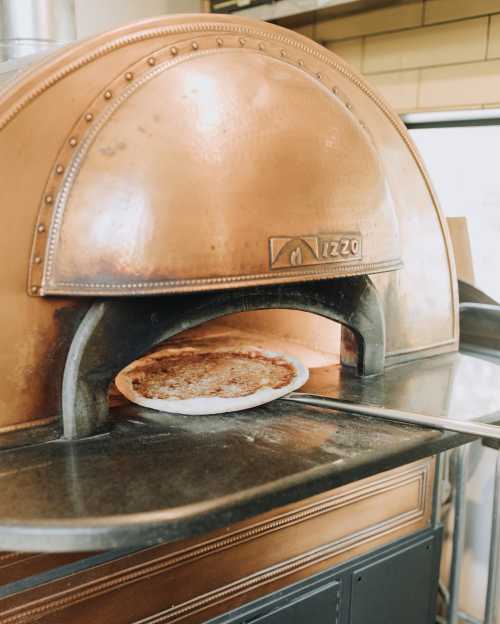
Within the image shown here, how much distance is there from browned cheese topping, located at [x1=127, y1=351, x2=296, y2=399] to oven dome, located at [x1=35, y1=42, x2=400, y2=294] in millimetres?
284

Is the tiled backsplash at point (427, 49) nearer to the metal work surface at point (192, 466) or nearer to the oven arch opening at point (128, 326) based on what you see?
the oven arch opening at point (128, 326)

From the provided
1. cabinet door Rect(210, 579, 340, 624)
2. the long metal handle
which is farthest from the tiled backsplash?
cabinet door Rect(210, 579, 340, 624)

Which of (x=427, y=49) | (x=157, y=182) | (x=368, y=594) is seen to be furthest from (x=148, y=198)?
(x=427, y=49)

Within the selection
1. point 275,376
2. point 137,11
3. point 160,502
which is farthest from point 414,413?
point 137,11

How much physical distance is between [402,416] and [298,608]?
20.7 inches

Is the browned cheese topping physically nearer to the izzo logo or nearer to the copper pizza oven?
the copper pizza oven

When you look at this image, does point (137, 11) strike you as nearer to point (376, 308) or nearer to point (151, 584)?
point (376, 308)

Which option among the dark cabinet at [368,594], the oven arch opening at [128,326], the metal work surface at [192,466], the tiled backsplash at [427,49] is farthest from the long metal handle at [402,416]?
the tiled backsplash at [427,49]

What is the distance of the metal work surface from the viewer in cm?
85

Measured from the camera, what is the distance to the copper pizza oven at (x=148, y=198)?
1.07m

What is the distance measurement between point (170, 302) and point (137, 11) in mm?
1777

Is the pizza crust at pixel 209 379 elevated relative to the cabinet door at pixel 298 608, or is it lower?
elevated

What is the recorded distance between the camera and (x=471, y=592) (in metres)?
2.18

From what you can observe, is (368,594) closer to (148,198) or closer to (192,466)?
(192,466)
